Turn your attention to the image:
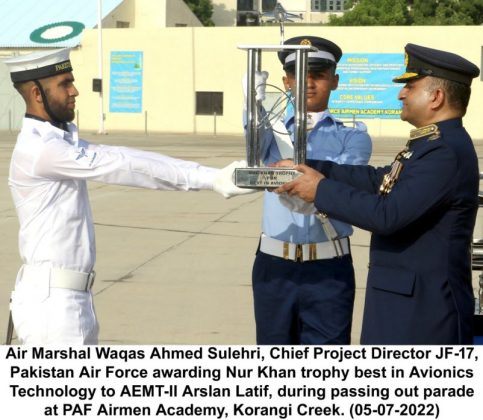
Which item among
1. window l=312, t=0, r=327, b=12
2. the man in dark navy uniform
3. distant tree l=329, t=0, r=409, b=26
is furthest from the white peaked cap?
window l=312, t=0, r=327, b=12

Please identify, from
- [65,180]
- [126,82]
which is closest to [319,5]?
[126,82]

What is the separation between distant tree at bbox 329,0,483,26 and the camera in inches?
2343

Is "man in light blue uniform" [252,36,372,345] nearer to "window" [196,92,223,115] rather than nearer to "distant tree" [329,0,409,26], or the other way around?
"window" [196,92,223,115]

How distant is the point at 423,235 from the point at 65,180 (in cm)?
148

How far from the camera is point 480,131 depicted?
41219mm

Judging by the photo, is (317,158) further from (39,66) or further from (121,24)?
(121,24)

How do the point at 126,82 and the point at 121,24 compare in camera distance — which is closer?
the point at 126,82

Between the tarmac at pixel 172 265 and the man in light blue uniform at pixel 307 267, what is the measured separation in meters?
2.61

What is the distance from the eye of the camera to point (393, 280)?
3842mm

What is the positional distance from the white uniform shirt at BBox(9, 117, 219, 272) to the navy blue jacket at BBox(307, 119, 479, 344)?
826 mm

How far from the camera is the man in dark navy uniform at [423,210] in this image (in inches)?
145

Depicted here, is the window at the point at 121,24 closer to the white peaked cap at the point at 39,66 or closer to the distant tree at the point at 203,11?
the distant tree at the point at 203,11

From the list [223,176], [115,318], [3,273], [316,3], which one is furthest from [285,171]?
[316,3]

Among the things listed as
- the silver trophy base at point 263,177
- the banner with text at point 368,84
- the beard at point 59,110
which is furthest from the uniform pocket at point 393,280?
the banner with text at point 368,84
